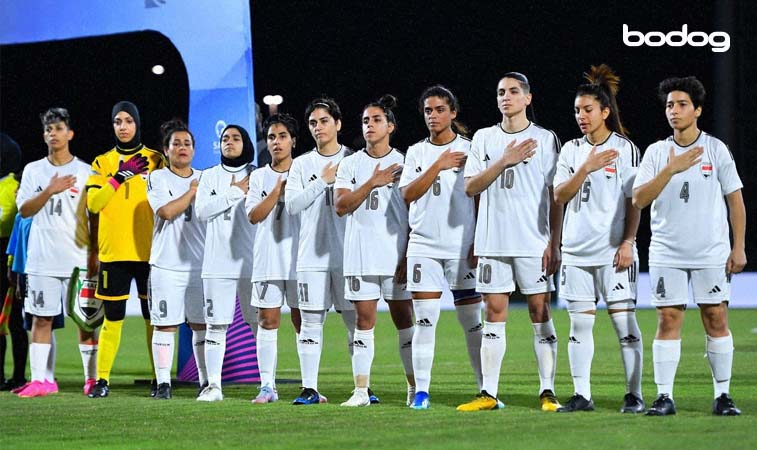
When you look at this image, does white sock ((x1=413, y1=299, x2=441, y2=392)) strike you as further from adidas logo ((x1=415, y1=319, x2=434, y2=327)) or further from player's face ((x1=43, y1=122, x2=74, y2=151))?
player's face ((x1=43, y1=122, x2=74, y2=151))

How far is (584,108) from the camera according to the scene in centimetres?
682

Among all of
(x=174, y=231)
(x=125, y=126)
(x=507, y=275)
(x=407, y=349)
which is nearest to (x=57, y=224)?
(x=125, y=126)

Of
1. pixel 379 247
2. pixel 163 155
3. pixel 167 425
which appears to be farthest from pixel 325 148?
pixel 167 425

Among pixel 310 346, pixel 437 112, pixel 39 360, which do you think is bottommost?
pixel 39 360

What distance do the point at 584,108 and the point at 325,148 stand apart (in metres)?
1.71

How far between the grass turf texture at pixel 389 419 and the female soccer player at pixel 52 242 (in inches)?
13.8

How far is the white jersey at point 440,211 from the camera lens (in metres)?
7.04

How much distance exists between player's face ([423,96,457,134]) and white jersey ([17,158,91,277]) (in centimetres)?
278

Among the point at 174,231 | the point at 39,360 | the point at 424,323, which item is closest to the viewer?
the point at 424,323

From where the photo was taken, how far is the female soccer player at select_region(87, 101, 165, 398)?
326 inches

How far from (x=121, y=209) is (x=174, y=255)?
56 centimetres

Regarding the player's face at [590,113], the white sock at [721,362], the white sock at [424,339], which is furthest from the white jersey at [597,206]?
the white sock at [424,339]

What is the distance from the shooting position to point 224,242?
8.05 metres

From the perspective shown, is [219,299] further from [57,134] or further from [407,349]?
[57,134]
